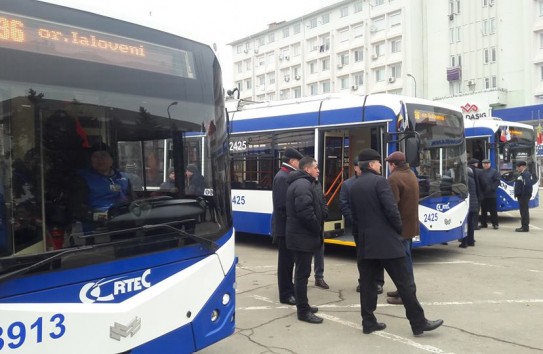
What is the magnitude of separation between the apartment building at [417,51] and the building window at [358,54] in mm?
113

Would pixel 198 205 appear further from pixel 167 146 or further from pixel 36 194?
pixel 36 194

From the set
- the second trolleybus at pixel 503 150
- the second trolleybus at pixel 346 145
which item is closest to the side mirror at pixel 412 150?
the second trolleybus at pixel 346 145

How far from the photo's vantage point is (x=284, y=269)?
618 cm

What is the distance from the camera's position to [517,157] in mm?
15555

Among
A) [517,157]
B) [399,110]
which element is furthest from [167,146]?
[517,157]

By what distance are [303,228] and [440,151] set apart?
431cm

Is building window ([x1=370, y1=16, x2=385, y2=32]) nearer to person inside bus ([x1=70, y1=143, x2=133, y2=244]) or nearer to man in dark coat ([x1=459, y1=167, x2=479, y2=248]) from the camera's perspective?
man in dark coat ([x1=459, y1=167, x2=479, y2=248])

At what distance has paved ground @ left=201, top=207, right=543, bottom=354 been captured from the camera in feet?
15.6

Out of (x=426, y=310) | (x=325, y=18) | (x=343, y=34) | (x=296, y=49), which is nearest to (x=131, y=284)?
(x=426, y=310)

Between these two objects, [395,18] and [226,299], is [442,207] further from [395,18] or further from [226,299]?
[395,18]

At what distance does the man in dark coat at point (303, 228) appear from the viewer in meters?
5.38

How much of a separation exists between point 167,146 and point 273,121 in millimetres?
6724

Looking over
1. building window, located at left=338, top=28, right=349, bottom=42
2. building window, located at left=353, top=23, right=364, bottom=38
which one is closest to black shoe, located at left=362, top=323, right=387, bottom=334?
building window, located at left=353, top=23, right=364, bottom=38

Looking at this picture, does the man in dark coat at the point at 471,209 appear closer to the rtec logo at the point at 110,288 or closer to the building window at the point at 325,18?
the rtec logo at the point at 110,288
